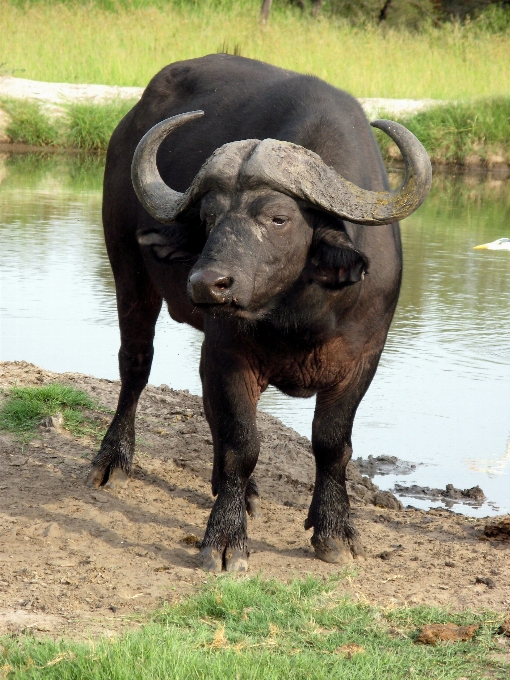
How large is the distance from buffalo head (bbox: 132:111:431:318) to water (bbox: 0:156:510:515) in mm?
2054

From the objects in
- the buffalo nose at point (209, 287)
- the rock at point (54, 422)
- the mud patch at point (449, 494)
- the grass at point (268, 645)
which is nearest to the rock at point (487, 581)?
the grass at point (268, 645)

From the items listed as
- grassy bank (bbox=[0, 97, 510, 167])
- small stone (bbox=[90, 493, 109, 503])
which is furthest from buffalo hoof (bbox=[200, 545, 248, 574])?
grassy bank (bbox=[0, 97, 510, 167])

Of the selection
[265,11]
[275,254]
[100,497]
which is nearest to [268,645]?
[275,254]

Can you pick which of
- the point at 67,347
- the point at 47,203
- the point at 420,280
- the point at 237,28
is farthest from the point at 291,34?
the point at 67,347

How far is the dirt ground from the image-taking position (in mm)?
Result: 3812

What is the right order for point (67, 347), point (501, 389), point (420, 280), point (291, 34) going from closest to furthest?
point (501, 389)
point (67, 347)
point (420, 280)
point (291, 34)

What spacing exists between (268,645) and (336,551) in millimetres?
1072

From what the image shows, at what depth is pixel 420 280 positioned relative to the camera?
1005cm

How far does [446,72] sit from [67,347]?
1662 centimetres

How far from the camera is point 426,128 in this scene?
61.2ft

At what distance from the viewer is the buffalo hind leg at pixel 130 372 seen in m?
5.41

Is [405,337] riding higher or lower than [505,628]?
higher

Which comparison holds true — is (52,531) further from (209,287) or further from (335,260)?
(335,260)

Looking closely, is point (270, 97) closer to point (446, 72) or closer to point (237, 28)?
point (446, 72)
